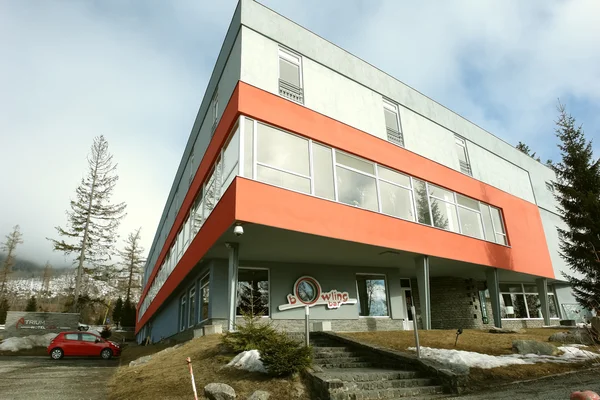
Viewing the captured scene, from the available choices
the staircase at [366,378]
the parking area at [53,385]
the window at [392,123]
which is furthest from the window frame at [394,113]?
the parking area at [53,385]

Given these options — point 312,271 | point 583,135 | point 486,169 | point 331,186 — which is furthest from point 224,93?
point 583,135

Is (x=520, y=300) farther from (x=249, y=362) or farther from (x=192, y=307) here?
(x=249, y=362)

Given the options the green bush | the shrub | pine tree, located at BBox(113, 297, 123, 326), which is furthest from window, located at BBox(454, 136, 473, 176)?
pine tree, located at BBox(113, 297, 123, 326)

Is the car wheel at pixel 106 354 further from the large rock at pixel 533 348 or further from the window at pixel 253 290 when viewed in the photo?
the large rock at pixel 533 348

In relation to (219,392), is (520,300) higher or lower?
higher

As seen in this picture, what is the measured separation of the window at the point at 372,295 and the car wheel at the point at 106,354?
1502 centimetres

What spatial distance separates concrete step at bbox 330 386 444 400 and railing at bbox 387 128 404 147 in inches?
473

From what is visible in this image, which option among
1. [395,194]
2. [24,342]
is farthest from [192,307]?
[24,342]

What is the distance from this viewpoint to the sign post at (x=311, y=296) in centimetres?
1583

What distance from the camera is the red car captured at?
830 inches

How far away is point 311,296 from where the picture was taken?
53.4 ft

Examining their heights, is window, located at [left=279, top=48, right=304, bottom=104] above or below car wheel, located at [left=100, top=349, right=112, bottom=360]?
above

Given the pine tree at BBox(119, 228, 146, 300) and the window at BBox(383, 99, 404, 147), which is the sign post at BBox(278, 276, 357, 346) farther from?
Answer: the pine tree at BBox(119, 228, 146, 300)

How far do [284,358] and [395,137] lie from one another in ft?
42.8
